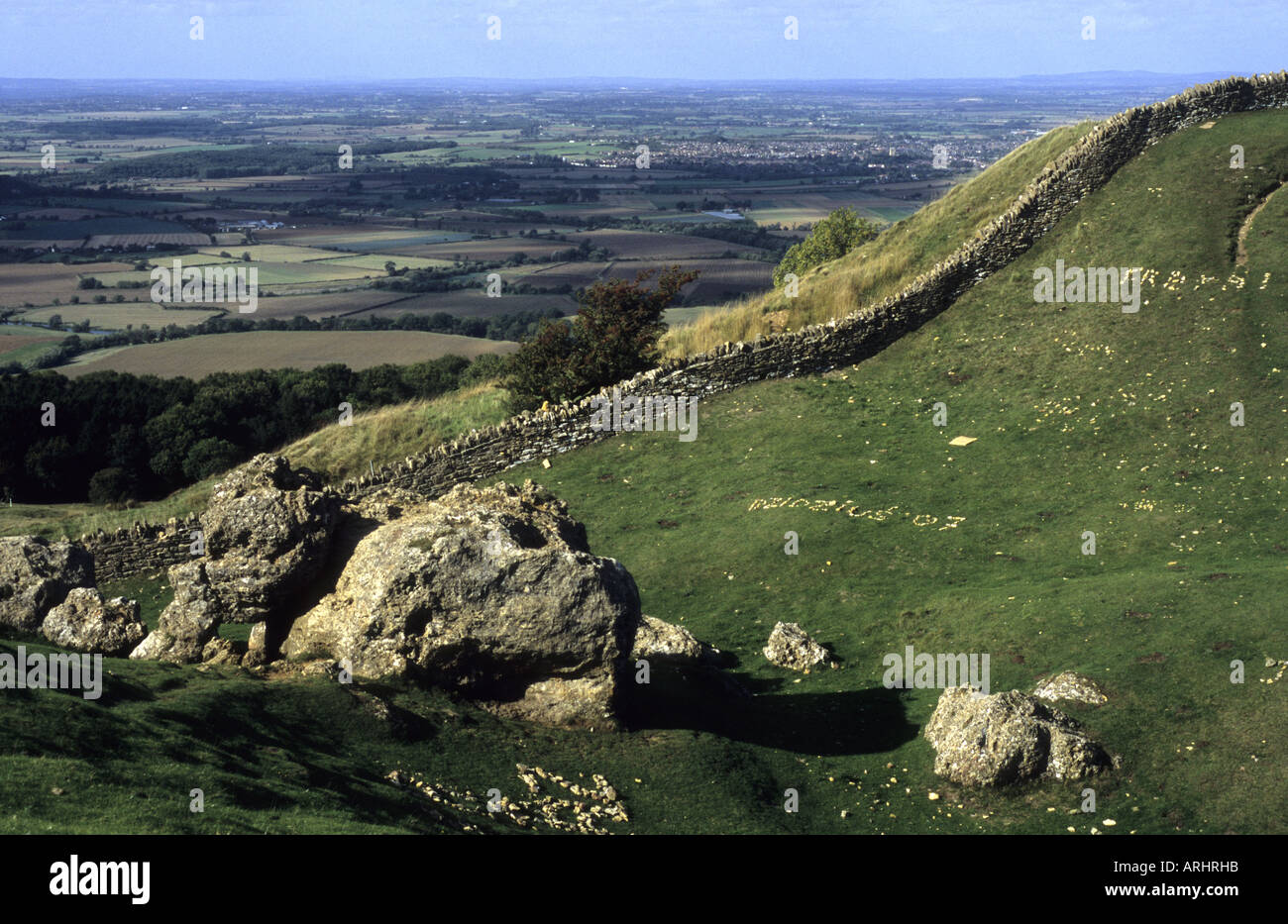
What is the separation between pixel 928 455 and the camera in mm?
32125

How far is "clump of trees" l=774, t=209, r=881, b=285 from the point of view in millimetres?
72750

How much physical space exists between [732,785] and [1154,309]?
27.1m

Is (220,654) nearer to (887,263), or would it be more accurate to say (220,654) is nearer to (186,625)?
(186,625)

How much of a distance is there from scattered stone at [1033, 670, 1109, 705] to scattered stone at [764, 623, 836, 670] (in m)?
4.31

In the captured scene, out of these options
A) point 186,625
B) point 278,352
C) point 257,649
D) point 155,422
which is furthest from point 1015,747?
point 278,352

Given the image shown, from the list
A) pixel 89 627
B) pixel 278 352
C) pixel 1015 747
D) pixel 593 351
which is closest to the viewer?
pixel 1015 747

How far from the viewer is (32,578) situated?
20594 millimetres

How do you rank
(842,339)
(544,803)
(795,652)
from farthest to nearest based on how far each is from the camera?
(842,339) < (795,652) < (544,803)

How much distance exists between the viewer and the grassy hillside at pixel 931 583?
15.4 metres

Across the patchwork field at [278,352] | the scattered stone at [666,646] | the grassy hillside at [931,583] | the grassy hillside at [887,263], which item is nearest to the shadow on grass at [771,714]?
the grassy hillside at [931,583]

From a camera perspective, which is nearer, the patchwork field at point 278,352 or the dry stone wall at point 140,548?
the dry stone wall at point 140,548

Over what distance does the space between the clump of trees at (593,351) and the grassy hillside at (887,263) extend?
8.50 ft

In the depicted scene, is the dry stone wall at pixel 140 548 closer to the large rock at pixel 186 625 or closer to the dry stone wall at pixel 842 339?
the dry stone wall at pixel 842 339

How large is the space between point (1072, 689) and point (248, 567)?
14.1 meters
